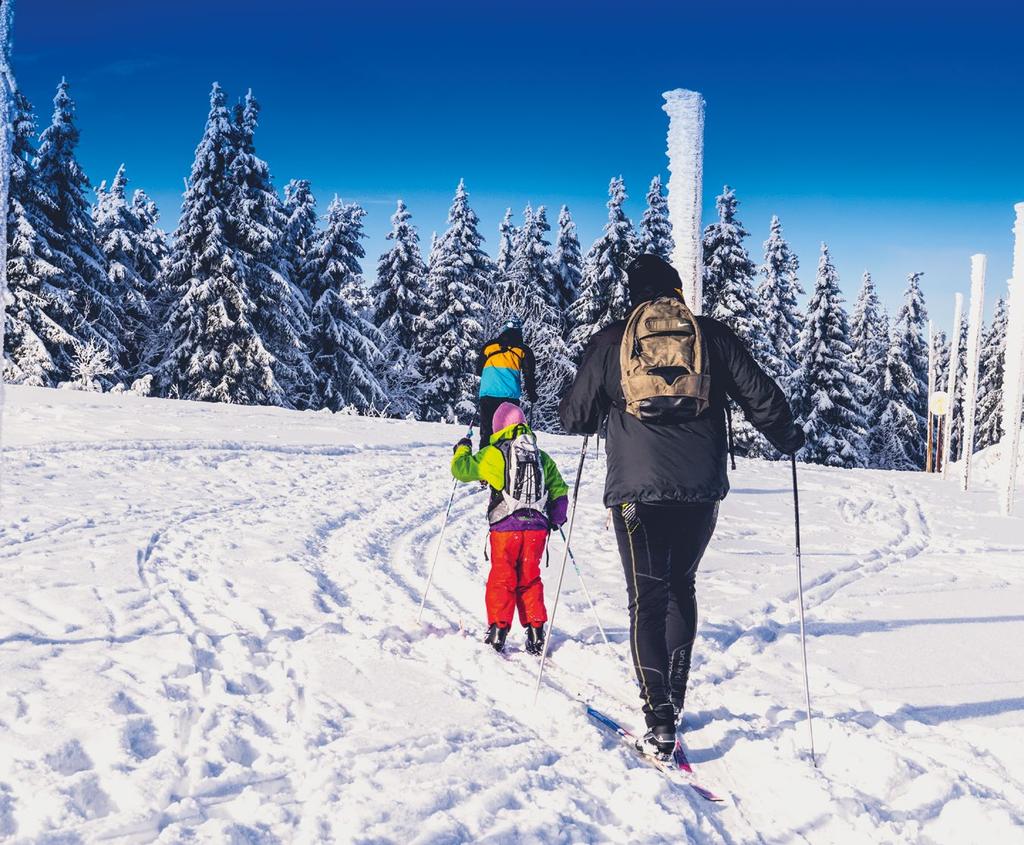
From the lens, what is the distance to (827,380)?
37.2m

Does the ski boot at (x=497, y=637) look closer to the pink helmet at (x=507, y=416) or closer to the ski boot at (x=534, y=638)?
the ski boot at (x=534, y=638)

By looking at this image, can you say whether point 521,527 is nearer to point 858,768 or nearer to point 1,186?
point 858,768

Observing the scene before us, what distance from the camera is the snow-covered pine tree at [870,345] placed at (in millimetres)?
45594

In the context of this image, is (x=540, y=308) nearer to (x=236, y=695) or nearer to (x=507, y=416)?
(x=507, y=416)

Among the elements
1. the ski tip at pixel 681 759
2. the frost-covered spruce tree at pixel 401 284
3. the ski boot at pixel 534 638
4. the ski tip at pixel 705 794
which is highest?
the frost-covered spruce tree at pixel 401 284

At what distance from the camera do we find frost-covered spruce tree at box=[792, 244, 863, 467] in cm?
3688

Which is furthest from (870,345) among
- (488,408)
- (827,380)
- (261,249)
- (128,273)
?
(488,408)

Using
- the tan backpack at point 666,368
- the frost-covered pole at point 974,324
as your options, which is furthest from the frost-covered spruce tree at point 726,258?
the tan backpack at point 666,368

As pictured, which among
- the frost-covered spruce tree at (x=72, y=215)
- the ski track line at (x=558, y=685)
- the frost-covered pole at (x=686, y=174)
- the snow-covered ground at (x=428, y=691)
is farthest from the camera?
the frost-covered spruce tree at (x=72, y=215)

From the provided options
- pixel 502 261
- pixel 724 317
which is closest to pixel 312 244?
pixel 502 261

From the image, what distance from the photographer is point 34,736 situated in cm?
308

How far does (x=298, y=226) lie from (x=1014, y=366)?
27.9 meters

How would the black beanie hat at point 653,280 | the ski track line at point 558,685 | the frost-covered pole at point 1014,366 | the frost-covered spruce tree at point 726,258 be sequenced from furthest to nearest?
the frost-covered spruce tree at point 726,258
the frost-covered pole at point 1014,366
the black beanie hat at point 653,280
the ski track line at point 558,685

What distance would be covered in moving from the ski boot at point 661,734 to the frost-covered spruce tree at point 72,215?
86.0ft
